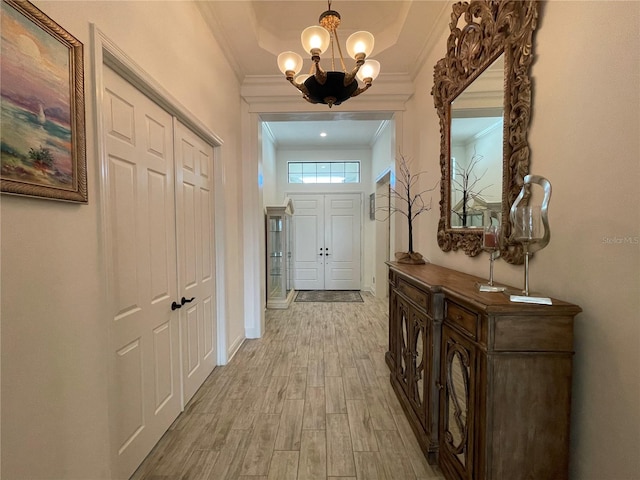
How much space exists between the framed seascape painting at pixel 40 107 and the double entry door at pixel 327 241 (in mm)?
5072

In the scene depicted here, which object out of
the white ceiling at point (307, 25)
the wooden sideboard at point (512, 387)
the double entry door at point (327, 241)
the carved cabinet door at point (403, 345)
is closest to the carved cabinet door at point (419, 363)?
the carved cabinet door at point (403, 345)

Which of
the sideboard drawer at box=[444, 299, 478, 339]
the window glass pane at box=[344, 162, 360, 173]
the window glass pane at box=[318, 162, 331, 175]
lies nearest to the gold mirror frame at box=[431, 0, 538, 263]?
the sideboard drawer at box=[444, 299, 478, 339]

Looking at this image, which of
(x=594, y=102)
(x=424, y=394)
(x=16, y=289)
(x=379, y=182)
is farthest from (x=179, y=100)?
(x=379, y=182)

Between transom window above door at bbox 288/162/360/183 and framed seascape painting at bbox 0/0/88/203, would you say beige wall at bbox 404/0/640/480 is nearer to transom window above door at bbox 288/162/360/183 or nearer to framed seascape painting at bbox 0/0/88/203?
framed seascape painting at bbox 0/0/88/203

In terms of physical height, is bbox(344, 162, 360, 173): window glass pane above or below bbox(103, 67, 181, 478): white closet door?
above

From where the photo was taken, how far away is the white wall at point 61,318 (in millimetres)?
888

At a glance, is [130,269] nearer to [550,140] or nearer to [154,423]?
[154,423]

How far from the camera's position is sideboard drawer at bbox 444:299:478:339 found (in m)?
1.21

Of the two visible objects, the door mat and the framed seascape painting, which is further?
the door mat

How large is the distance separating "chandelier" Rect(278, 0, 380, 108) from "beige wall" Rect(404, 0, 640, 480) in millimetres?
941

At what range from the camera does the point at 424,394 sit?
5.53 feet

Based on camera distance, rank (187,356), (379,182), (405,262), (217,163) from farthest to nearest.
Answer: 1. (379,182)
2. (217,163)
3. (405,262)
4. (187,356)

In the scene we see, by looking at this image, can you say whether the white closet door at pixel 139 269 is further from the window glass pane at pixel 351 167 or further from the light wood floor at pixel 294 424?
the window glass pane at pixel 351 167

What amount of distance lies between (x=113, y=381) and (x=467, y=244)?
2.32 meters
